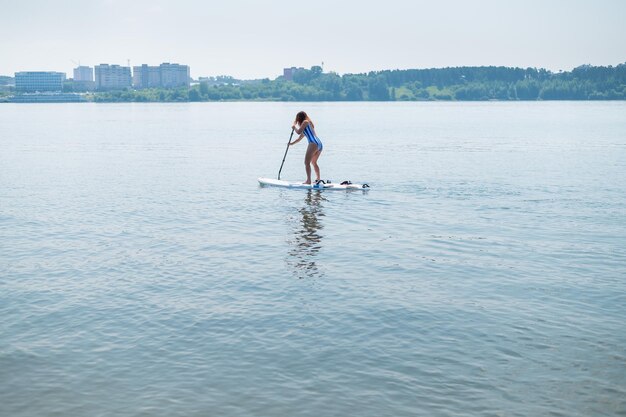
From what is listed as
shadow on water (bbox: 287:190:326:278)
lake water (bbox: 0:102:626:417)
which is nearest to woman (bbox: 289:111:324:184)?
lake water (bbox: 0:102:626:417)

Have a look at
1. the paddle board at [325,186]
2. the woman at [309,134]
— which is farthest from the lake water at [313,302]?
the woman at [309,134]

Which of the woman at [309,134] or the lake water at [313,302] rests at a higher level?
the woman at [309,134]

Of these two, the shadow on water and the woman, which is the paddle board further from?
the shadow on water

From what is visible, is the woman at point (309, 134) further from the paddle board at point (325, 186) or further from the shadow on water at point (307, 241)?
the shadow on water at point (307, 241)

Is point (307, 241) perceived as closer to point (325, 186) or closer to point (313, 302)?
point (313, 302)

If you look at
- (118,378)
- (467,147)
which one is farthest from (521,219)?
(467,147)

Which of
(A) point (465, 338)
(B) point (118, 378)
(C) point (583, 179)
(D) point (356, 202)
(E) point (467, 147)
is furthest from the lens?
(E) point (467, 147)

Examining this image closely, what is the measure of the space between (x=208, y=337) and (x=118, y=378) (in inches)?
77.4

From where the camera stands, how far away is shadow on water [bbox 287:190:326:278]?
16.3 metres

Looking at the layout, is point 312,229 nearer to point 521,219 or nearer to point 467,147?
point 521,219

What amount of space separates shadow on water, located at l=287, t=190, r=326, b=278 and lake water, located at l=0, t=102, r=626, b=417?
0.10 metres

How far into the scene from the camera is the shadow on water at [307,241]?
53.6 feet

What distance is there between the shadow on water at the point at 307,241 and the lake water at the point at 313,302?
0.10m

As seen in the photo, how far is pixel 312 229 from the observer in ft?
70.4
